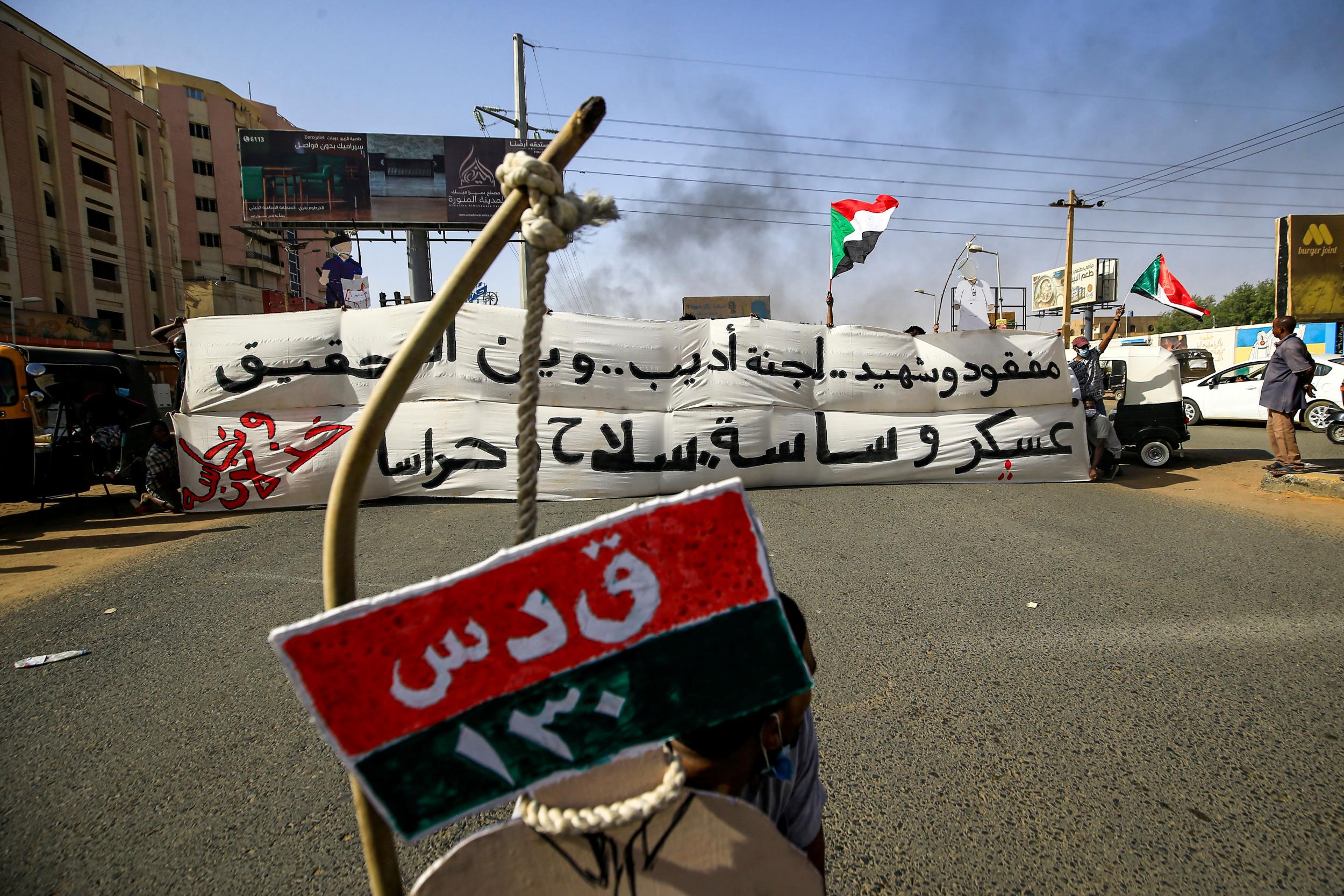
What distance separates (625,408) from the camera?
7.69 m

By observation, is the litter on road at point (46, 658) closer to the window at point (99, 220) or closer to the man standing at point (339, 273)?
the man standing at point (339, 273)

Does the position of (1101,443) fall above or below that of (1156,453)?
above

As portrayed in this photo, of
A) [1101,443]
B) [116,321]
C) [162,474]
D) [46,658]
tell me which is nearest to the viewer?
[46,658]

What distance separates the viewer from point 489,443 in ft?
24.5

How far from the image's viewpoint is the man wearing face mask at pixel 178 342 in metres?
7.34

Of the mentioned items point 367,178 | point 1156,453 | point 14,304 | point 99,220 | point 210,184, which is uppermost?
point 210,184

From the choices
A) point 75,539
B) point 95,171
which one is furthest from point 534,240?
point 95,171

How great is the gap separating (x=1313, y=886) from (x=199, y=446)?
8570 mm

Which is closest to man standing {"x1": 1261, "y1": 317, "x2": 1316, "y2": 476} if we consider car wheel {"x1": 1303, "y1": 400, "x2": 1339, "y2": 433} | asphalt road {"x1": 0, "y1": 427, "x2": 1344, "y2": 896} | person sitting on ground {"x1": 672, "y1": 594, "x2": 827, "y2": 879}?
asphalt road {"x1": 0, "y1": 427, "x2": 1344, "y2": 896}

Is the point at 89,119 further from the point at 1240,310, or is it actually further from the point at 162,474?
the point at 1240,310

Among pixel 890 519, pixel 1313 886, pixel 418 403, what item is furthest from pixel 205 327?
pixel 1313 886

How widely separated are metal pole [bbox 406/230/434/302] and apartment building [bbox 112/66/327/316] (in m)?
20.3

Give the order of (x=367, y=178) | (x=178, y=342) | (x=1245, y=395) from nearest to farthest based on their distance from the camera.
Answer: (x=178, y=342)
(x=1245, y=395)
(x=367, y=178)

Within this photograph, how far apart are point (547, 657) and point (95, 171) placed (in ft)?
145
